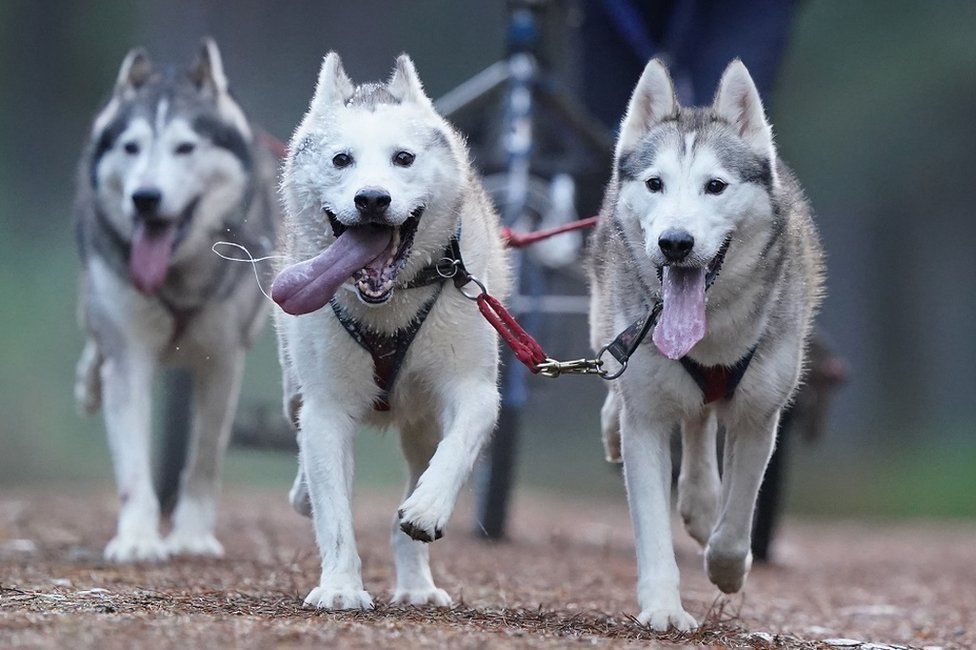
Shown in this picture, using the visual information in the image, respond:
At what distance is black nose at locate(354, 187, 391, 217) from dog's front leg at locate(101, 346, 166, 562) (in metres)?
2.12

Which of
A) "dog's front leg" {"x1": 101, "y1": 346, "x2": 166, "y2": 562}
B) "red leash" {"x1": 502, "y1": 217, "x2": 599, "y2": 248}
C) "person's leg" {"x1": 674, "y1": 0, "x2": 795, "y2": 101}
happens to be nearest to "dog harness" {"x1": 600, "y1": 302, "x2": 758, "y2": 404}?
"red leash" {"x1": 502, "y1": 217, "x2": 599, "y2": 248}

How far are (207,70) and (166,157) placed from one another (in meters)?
0.43

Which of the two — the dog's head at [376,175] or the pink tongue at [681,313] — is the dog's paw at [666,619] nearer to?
the pink tongue at [681,313]

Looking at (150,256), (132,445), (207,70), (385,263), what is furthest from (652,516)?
(207,70)

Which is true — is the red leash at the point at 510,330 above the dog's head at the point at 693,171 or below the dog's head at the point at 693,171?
below

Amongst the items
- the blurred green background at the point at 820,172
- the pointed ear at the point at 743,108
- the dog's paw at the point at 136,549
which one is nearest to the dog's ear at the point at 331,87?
the pointed ear at the point at 743,108

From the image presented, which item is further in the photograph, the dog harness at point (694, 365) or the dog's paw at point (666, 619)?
the dog harness at point (694, 365)

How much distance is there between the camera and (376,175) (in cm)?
387

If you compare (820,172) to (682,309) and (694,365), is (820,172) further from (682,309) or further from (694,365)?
(682,309)

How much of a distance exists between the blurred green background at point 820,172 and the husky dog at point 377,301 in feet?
28.9

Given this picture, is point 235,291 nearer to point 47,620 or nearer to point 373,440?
point 47,620

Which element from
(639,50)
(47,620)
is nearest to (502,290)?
(47,620)

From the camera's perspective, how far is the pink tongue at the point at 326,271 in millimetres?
3848

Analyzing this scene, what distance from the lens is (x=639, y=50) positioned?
6.37 meters
